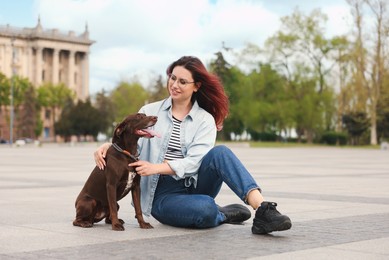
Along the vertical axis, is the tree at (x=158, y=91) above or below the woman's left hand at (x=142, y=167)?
above

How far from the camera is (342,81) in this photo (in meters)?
75.2

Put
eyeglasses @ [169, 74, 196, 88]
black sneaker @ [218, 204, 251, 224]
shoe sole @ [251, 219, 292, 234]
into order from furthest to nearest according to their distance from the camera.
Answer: black sneaker @ [218, 204, 251, 224] → eyeglasses @ [169, 74, 196, 88] → shoe sole @ [251, 219, 292, 234]

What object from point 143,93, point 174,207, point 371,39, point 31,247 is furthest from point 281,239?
point 143,93

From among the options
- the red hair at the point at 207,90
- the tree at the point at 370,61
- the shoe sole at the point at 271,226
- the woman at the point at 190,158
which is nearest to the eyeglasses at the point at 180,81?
the woman at the point at 190,158

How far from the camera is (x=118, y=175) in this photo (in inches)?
243

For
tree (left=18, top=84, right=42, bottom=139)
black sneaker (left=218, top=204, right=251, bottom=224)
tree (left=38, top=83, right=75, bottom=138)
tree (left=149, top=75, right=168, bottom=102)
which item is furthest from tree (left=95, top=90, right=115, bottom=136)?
black sneaker (left=218, top=204, right=251, bottom=224)

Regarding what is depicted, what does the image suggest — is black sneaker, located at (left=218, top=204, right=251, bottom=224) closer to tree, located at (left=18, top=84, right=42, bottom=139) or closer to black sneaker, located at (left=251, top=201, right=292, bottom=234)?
black sneaker, located at (left=251, top=201, right=292, bottom=234)

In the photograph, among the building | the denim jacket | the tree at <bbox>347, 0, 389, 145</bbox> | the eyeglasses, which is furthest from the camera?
the building

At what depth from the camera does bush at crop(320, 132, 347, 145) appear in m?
78.4

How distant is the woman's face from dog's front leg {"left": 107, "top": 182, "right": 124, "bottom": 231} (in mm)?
1163

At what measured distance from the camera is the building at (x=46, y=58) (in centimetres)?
12094

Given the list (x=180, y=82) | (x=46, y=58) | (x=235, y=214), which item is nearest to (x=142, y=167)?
(x=180, y=82)

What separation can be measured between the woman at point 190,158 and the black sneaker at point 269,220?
0.12 meters

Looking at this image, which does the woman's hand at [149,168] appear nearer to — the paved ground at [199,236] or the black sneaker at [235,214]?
the paved ground at [199,236]
